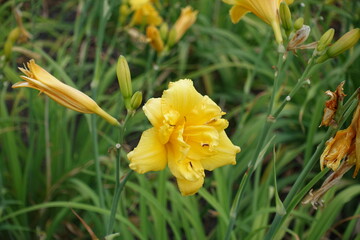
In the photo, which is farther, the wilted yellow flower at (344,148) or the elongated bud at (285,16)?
the elongated bud at (285,16)

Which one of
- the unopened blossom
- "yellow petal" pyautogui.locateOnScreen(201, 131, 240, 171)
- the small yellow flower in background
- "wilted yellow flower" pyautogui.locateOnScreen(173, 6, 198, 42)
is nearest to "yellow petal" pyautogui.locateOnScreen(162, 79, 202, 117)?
the small yellow flower in background

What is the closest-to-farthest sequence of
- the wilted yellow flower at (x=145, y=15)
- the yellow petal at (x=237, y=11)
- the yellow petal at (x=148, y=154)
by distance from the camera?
the yellow petal at (x=148, y=154) → the yellow petal at (x=237, y=11) → the wilted yellow flower at (x=145, y=15)

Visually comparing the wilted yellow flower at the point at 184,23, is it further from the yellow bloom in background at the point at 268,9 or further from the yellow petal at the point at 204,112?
the yellow petal at the point at 204,112

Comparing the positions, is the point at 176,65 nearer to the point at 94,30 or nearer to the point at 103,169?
the point at 94,30

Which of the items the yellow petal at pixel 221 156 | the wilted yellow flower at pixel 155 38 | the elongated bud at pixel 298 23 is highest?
the elongated bud at pixel 298 23

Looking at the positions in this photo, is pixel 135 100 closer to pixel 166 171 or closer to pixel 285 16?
pixel 285 16

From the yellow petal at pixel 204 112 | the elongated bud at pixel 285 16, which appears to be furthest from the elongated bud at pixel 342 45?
the yellow petal at pixel 204 112

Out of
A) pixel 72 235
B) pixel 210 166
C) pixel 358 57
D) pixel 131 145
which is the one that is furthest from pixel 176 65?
pixel 210 166

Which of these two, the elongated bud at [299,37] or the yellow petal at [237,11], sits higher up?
the elongated bud at [299,37]
